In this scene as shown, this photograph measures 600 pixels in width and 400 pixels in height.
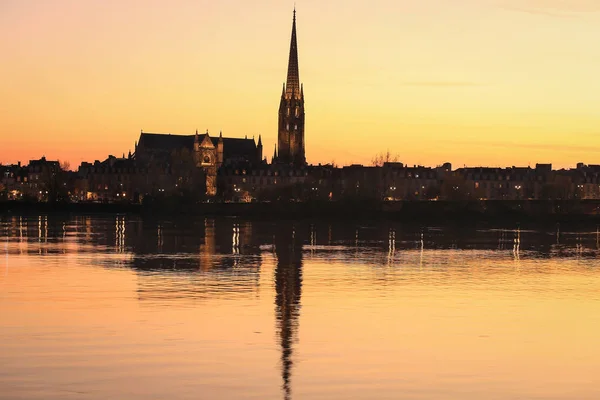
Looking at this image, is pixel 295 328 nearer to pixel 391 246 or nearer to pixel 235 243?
pixel 391 246

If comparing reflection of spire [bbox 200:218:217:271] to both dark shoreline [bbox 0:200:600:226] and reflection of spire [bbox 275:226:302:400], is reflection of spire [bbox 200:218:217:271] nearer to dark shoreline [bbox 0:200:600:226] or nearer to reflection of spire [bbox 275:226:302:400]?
reflection of spire [bbox 275:226:302:400]

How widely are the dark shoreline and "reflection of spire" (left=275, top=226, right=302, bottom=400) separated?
73544mm

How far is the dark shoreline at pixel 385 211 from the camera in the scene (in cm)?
13750

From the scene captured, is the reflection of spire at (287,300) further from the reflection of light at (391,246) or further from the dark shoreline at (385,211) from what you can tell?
the dark shoreline at (385,211)

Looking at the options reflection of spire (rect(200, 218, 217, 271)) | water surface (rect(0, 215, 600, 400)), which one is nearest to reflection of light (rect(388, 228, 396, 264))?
water surface (rect(0, 215, 600, 400))

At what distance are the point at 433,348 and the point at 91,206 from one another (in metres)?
148

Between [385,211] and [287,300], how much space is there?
4312 inches

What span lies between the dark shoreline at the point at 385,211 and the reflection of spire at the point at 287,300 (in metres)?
73.5

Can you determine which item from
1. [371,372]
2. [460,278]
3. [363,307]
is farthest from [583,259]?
[371,372]

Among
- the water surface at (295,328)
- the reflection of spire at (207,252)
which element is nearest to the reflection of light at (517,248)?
the water surface at (295,328)

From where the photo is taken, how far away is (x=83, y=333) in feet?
87.8

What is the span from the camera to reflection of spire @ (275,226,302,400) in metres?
23.0

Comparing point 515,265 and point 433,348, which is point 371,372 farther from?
point 515,265

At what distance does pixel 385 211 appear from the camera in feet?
470
